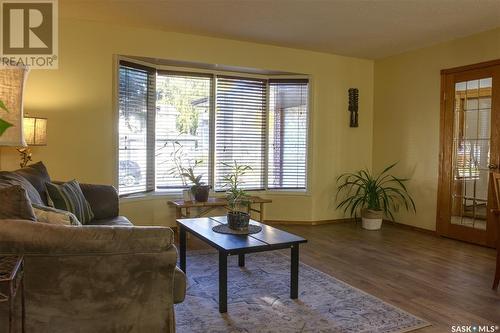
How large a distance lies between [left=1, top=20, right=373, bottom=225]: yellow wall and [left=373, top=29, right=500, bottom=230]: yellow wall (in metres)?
0.31

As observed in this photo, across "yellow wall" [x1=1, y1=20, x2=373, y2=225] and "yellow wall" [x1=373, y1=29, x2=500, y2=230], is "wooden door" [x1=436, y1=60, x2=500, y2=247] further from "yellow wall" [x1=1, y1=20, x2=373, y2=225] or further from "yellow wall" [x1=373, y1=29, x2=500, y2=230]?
"yellow wall" [x1=1, y1=20, x2=373, y2=225]

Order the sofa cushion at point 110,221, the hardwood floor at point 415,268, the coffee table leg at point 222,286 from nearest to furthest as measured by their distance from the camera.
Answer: the coffee table leg at point 222,286 → the hardwood floor at point 415,268 → the sofa cushion at point 110,221

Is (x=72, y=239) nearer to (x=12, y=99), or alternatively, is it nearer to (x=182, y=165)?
(x=12, y=99)

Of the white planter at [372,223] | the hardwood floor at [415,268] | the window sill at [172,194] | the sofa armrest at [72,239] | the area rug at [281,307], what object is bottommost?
the area rug at [281,307]

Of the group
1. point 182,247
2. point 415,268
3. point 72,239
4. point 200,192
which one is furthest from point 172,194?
Answer: point 72,239

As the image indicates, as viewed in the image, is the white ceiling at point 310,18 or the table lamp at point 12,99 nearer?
the table lamp at point 12,99

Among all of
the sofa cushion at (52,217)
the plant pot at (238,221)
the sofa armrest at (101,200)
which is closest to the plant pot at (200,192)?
the sofa armrest at (101,200)

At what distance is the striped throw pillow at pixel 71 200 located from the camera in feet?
9.87

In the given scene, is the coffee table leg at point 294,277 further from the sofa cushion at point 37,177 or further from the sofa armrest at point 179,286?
the sofa cushion at point 37,177

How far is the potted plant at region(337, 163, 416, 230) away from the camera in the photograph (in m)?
5.47

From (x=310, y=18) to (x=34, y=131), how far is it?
9.75ft

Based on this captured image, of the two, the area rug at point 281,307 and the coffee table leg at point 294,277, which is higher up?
the coffee table leg at point 294,277

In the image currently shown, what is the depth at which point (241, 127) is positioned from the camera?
554 centimetres

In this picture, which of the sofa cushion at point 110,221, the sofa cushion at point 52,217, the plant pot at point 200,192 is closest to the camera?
the sofa cushion at point 52,217
